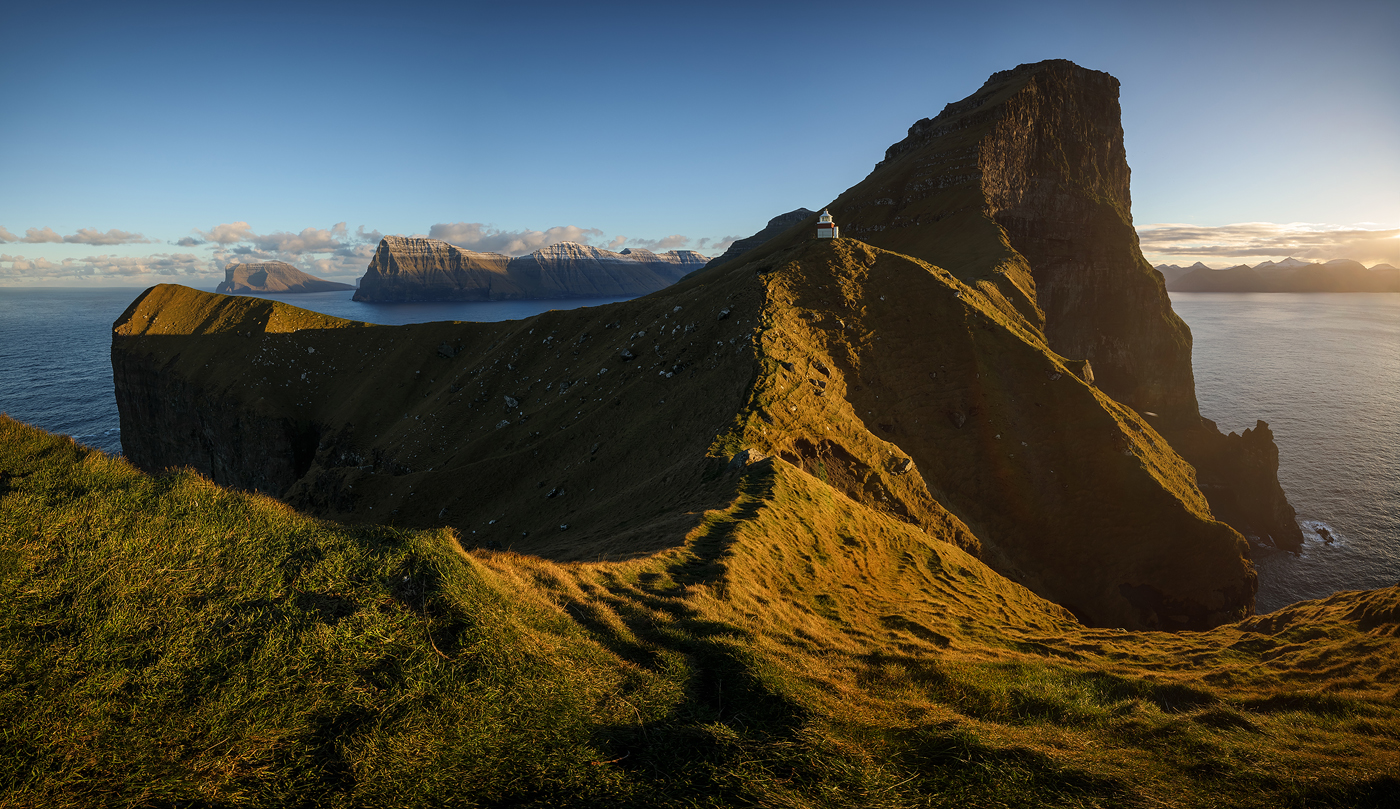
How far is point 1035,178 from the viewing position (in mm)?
83188

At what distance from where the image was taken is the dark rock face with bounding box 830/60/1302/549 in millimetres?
76812

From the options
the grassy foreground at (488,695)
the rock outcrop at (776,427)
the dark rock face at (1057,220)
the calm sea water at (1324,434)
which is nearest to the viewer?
the grassy foreground at (488,695)

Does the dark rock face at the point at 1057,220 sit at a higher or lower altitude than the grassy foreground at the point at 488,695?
higher

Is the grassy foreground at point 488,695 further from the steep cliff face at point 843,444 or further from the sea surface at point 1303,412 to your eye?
the sea surface at point 1303,412

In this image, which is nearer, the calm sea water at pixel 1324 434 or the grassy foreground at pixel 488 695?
the grassy foreground at pixel 488 695

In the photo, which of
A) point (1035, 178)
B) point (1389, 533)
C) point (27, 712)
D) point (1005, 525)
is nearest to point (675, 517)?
point (27, 712)

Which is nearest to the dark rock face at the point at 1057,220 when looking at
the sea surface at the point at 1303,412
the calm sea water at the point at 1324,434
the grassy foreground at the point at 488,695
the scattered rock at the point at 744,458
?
the calm sea water at the point at 1324,434

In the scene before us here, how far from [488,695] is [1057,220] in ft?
333

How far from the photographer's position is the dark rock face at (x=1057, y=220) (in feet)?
252

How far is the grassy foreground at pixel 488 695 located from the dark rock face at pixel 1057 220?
2745 inches

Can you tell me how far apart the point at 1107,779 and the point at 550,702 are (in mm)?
8111

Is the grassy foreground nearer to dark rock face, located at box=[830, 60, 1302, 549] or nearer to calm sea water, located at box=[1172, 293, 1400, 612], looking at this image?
calm sea water, located at box=[1172, 293, 1400, 612]

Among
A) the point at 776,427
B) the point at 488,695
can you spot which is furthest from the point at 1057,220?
the point at 488,695

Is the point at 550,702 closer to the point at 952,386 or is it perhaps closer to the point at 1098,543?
the point at 952,386
